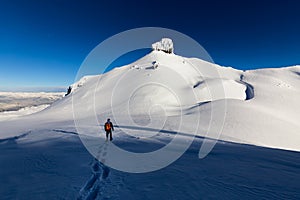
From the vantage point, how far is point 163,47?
81625 millimetres

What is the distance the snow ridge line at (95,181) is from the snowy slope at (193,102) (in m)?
9.40

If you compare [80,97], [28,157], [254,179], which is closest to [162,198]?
[254,179]

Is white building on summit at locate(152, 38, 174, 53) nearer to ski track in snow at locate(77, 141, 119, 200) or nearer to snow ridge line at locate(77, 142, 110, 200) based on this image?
snow ridge line at locate(77, 142, 110, 200)

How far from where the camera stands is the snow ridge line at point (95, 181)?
5883mm

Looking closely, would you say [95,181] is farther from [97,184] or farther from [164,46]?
[164,46]

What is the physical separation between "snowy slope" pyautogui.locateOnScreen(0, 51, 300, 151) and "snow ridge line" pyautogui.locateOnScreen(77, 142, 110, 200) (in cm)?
940

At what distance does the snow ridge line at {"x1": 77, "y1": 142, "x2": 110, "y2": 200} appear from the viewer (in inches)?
232

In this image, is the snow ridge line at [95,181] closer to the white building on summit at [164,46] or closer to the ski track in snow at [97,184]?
the ski track in snow at [97,184]

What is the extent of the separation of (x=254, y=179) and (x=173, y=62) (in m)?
64.2

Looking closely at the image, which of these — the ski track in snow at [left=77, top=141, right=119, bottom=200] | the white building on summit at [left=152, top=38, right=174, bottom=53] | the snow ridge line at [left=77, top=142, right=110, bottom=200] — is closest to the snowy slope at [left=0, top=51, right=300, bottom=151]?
the white building on summit at [left=152, top=38, right=174, bottom=53]

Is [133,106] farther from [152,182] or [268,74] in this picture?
[268,74]

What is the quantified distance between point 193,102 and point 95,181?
111 ft

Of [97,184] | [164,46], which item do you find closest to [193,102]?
[97,184]

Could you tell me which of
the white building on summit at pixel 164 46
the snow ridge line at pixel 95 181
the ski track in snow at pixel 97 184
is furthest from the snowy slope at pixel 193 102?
the ski track in snow at pixel 97 184
